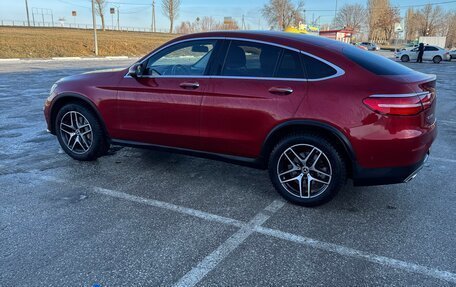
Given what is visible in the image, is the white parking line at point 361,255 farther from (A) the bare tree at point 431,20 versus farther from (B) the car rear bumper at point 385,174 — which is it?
(A) the bare tree at point 431,20

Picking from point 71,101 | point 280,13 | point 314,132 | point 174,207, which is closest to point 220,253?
point 174,207

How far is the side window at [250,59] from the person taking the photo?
13.4 feet

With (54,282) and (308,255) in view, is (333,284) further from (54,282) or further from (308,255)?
(54,282)

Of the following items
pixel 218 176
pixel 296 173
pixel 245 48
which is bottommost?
pixel 218 176

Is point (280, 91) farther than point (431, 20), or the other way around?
point (431, 20)

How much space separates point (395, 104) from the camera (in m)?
3.50

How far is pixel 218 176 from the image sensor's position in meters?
4.97

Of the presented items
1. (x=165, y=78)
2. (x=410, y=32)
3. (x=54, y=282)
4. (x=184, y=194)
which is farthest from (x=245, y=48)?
(x=410, y=32)

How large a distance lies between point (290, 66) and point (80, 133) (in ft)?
9.90

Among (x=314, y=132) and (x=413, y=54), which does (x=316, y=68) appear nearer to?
(x=314, y=132)

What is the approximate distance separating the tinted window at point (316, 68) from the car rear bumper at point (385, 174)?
37.3 inches

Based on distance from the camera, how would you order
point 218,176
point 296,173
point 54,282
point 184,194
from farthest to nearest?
point 218,176
point 184,194
point 296,173
point 54,282

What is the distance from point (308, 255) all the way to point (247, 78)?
1909 millimetres

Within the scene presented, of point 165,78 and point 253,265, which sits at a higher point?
point 165,78
